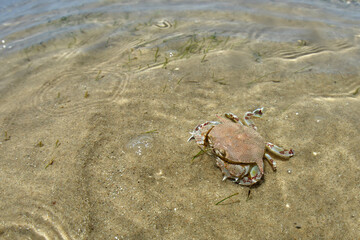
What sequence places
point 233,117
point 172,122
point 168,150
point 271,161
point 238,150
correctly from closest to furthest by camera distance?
point 238,150, point 271,161, point 168,150, point 233,117, point 172,122

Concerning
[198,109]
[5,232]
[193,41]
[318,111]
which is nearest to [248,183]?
[198,109]

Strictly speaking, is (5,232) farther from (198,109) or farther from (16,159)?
(198,109)

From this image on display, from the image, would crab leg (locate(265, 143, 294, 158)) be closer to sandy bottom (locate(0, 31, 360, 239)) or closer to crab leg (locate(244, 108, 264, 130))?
sandy bottom (locate(0, 31, 360, 239))

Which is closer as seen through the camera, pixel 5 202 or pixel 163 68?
pixel 5 202

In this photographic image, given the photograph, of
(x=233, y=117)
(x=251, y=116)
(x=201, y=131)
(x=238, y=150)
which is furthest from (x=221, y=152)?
(x=251, y=116)

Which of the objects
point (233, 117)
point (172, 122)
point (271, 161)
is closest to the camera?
point (271, 161)

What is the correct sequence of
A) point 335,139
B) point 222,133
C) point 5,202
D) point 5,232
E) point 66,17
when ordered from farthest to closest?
point 66,17 < point 335,139 < point 222,133 < point 5,202 < point 5,232

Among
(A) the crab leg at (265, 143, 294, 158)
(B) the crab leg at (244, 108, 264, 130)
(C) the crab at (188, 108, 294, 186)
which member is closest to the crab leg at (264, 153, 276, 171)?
(C) the crab at (188, 108, 294, 186)

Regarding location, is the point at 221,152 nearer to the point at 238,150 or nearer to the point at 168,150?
the point at 238,150
